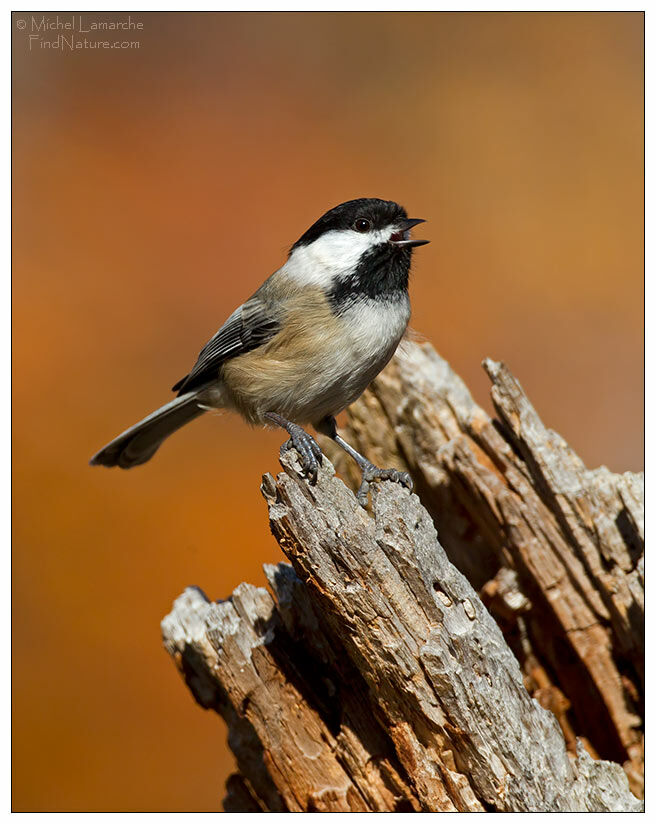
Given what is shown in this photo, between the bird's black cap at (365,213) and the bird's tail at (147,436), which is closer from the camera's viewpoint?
the bird's black cap at (365,213)

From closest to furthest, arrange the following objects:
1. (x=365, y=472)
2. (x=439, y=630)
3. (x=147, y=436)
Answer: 1. (x=439, y=630)
2. (x=365, y=472)
3. (x=147, y=436)

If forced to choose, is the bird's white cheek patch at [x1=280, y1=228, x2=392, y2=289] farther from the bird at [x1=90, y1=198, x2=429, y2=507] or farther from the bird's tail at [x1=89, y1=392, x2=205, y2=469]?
the bird's tail at [x1=89, y1=392, x2=205, y2=469]

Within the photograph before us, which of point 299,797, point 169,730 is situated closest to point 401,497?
point 299,797

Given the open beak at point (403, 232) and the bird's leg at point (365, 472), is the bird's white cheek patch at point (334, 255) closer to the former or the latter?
the open beak at point (403, 232)

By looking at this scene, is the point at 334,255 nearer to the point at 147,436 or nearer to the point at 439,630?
the point at 147,436

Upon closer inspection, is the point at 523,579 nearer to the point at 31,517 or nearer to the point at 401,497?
the point at 401,497

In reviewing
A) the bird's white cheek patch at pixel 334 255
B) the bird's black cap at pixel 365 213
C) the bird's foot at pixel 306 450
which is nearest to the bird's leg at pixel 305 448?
the bird's foot at pixel 306 450

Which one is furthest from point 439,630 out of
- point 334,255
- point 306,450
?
point 334,255

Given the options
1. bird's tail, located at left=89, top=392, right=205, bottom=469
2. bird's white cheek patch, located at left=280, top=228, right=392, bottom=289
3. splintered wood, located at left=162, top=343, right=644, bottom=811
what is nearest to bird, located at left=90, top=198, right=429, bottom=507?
bird's white cheek patch, located at left=280, top=228, right=392, bottom=289
